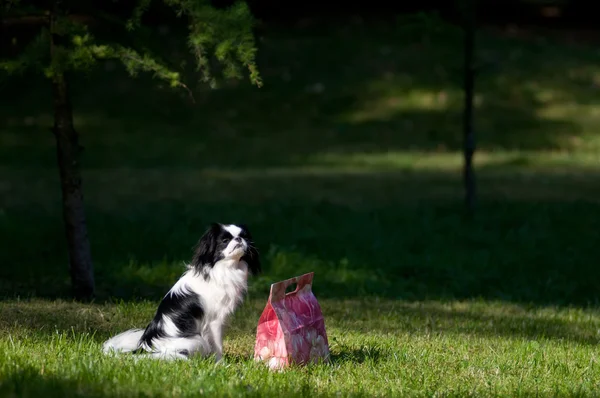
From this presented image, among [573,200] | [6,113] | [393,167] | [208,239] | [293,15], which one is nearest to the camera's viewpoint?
[208,239]

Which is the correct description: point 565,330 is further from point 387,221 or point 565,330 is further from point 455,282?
point 387,221

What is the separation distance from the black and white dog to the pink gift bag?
0.29 m

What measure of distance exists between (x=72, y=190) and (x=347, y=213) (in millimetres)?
6040

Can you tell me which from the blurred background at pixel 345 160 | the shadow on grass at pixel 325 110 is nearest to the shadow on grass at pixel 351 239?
the blurred background at pixel 345 160

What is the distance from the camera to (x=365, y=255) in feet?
44.2

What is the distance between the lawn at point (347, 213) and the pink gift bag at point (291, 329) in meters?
0.18

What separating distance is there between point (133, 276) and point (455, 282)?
3920 mm

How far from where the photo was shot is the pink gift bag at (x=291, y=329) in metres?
6.91

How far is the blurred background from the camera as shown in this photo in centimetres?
1282

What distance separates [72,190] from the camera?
10.4 m

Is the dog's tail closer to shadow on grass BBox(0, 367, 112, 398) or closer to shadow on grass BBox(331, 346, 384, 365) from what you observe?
shadow on grass BBox(0, 367, 112, 398)

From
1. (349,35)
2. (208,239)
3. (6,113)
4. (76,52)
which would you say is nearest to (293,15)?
(349,35)

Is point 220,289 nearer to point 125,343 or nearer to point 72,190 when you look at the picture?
point 125,343

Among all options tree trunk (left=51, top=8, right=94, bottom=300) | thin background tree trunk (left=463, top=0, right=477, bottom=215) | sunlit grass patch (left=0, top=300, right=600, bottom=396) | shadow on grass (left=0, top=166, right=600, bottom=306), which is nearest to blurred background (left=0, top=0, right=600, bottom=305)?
shadow on grass (left=0, top=166, right=600, bottom=306)
